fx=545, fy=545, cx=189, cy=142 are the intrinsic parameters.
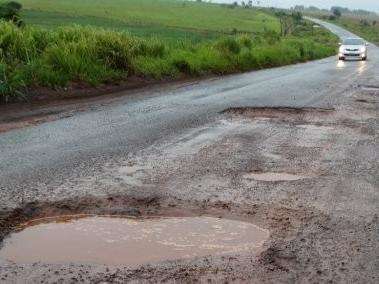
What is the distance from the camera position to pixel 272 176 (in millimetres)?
6055

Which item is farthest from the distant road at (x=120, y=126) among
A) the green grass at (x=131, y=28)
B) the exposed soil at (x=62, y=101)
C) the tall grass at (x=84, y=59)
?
the green grass at (x=131, y=28)

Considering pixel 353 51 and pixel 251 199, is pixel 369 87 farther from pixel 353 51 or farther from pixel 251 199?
pixel 353 51

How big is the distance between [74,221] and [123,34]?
12.1m

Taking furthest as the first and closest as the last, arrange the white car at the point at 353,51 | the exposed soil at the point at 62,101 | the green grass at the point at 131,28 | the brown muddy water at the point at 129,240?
the green grass at the point at 131,28, the white car at the point at 353,51, the exposed soil at the point at 62,101, the brown muddy water at the point at 129,240

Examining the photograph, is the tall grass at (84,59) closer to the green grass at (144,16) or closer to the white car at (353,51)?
the white car at (353,51)

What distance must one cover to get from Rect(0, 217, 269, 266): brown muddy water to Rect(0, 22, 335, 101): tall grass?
6.72 meters

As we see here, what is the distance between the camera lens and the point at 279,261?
3.86 metres

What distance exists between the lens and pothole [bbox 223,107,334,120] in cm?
998

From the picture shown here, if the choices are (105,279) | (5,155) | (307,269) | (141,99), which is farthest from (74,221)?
(141,99)

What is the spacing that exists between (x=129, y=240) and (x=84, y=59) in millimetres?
9826

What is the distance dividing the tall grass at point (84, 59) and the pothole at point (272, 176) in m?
6.29

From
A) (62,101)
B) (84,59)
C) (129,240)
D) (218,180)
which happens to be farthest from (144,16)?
(129,240)

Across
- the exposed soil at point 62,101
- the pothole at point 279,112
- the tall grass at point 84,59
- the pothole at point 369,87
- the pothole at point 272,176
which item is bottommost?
the pothole at point 369,87

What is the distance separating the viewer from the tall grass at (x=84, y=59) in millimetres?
11656
